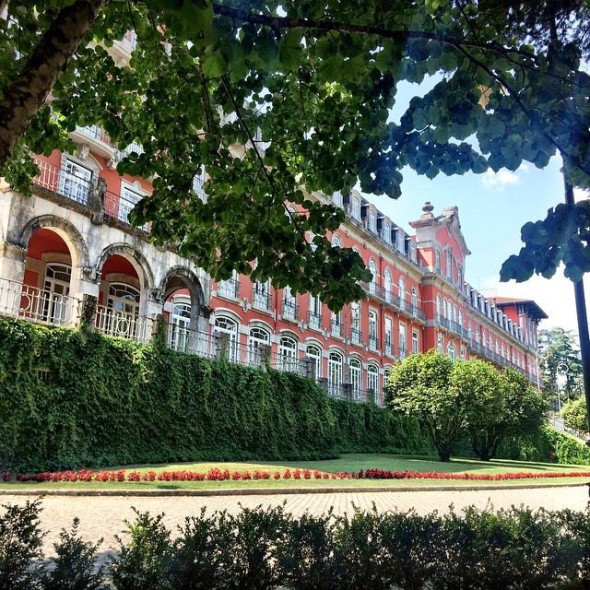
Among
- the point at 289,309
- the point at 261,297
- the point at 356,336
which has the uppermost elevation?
the point at 261,297

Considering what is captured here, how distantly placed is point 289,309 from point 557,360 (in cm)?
6521

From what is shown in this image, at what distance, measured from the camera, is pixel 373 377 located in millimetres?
36469

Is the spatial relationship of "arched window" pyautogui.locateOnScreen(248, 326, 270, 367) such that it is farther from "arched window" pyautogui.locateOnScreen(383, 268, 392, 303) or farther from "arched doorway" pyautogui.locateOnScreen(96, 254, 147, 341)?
"arched window" pyautogui.locateOnScreen(383, 268, 392, 303)

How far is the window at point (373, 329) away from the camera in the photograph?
36.7 m

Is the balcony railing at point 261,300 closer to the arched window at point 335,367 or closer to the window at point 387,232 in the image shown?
the arched window at point 335,367

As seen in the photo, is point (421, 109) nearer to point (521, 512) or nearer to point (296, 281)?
point (296, 281)

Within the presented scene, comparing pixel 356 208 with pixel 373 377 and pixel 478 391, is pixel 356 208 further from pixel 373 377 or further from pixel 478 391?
pixel 478 391

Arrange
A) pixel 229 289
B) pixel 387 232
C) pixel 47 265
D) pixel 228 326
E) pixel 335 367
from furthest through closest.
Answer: pixel 387 232 → pixel 335 367 → pixel 229 289 → pixel 228 326 → pixel 47 265

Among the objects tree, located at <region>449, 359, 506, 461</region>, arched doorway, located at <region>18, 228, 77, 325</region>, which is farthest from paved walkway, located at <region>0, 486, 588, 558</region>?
arched doorway, located at <region>18, 228, 77, 325</region>

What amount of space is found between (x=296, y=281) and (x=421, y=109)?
2.71m

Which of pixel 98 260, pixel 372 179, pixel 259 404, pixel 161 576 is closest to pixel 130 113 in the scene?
pixel 372 179

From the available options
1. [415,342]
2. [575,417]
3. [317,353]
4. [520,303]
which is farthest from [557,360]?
[317,353]

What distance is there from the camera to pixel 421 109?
15.5 ft

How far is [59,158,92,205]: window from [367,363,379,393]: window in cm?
2208
